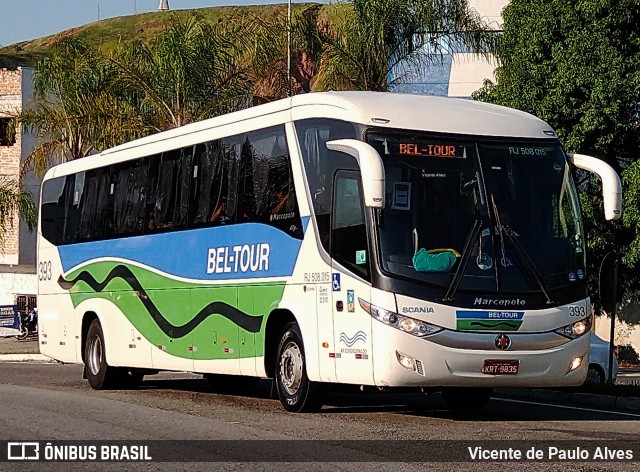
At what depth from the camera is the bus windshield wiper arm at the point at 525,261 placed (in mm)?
14164

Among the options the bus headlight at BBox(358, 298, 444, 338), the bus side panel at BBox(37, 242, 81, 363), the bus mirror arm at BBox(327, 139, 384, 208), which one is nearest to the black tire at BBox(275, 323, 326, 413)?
the bus headlight at BBox(358, 298, 444, 338)

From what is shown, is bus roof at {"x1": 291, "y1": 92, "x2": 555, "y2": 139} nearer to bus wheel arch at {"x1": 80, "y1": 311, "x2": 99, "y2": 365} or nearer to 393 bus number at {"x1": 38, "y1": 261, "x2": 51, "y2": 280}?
bus wheel arch at {"x1": 80, "y1": 311, "x2": 99, "y2": 365}

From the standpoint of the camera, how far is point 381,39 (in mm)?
33406

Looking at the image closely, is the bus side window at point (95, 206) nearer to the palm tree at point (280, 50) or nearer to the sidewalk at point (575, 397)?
the sidewalk at point (575, 397)

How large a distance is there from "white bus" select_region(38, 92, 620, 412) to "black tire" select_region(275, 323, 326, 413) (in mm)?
24

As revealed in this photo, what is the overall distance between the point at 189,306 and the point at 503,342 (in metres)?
5.68

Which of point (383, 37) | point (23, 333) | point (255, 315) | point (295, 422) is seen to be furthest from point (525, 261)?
point (23, 333)

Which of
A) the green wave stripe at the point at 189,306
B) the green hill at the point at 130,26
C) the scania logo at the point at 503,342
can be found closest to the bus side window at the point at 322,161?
the green wave stripe at the point at 189,306

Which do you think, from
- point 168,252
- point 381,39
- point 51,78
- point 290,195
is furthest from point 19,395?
point 51,78

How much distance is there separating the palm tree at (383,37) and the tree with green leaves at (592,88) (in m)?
1.91

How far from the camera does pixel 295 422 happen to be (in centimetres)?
1399

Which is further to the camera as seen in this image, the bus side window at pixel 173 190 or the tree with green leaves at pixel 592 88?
the tree with green leaves at pixel 592 88

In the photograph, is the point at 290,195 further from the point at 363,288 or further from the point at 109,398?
the point at 109,398

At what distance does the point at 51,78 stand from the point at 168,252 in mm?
23080
